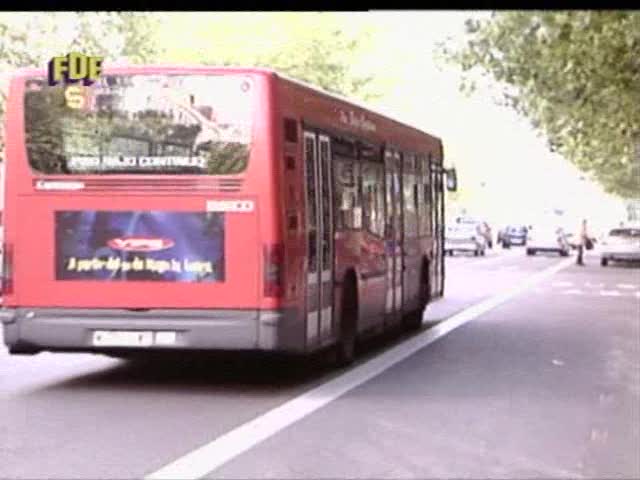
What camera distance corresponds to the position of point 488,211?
109312 millimetres

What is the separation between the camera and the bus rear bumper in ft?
38.1

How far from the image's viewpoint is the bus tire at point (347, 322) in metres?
13.8

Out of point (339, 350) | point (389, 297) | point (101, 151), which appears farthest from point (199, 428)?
point (389, 297)

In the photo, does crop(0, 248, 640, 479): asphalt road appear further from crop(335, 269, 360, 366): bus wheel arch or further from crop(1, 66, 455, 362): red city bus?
crop(1, 66, 455, 362): red city bus

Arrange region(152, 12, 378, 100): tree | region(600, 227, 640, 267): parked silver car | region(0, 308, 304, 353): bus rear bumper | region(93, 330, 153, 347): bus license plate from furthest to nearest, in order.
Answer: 1. region(600, 227, 640, 267): parked silver car
2. region(152, 12, 378, 100): tree
3. region(93, 330, 153, 347): bus license plate
4. region(0, 308, 304, 353): bus rear bumper

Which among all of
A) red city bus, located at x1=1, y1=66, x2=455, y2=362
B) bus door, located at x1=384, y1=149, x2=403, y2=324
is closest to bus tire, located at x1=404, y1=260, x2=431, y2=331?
bus door, located at x1=384, y1=149, x2=403, y2=324

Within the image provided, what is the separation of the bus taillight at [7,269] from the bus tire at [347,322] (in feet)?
11.0

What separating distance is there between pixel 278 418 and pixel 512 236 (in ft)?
231

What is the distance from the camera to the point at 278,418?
10.5m

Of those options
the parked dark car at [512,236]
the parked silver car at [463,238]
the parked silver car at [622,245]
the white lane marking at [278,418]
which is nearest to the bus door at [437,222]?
the white lane marking at [278,418]

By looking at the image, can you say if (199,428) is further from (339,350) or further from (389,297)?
(389,297)

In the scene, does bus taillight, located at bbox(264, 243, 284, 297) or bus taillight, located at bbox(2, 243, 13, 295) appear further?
bus taillight, located at bbox(2, 243, 13, 295)

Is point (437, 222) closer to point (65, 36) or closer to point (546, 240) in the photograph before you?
point (65, 36)

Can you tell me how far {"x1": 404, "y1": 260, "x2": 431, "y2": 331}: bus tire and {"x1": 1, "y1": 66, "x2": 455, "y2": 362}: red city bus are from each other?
20.6 ft
